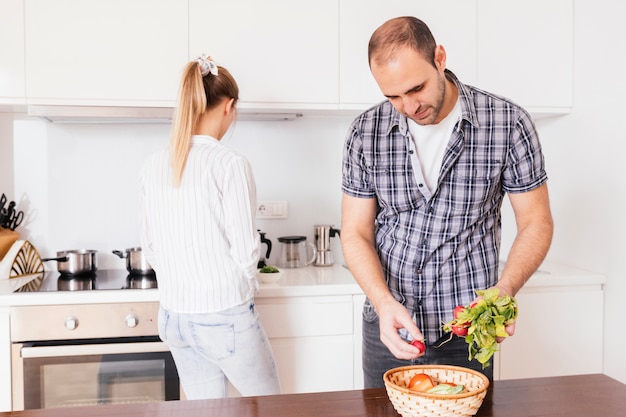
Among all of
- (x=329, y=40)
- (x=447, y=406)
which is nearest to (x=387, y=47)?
(x=447, y=406)

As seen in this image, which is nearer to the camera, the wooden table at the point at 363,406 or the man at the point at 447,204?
the wooden table at the point at 363,406

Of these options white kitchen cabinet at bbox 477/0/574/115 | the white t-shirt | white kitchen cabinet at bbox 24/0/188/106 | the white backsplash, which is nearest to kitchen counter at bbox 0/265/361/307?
the white backsplash

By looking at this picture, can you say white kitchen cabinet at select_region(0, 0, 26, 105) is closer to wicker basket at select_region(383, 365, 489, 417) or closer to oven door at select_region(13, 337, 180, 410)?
oven door at select_region(13, 337, 180, 410)

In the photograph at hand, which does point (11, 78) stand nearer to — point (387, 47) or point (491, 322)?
point (387, 47)

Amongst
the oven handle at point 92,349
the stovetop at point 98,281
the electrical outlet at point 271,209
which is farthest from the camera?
the electrical outlet at point 271,209

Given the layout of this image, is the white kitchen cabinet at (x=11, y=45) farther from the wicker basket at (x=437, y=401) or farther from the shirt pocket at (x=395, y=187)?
the wicker basket at (x=437, y=401)

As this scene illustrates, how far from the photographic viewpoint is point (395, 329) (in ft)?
4.42

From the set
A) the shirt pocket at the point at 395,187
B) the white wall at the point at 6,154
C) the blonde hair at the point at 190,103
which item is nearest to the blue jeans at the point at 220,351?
the blonde hair at the point at 190,103

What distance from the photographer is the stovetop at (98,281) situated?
2.32 m

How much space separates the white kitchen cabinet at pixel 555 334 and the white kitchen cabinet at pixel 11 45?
1.98 m

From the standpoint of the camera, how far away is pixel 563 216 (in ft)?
8.96

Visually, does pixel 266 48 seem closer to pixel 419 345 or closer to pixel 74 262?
pixel 74 262

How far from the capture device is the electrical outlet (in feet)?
9.47

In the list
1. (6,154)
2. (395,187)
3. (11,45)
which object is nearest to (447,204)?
(395,187)
